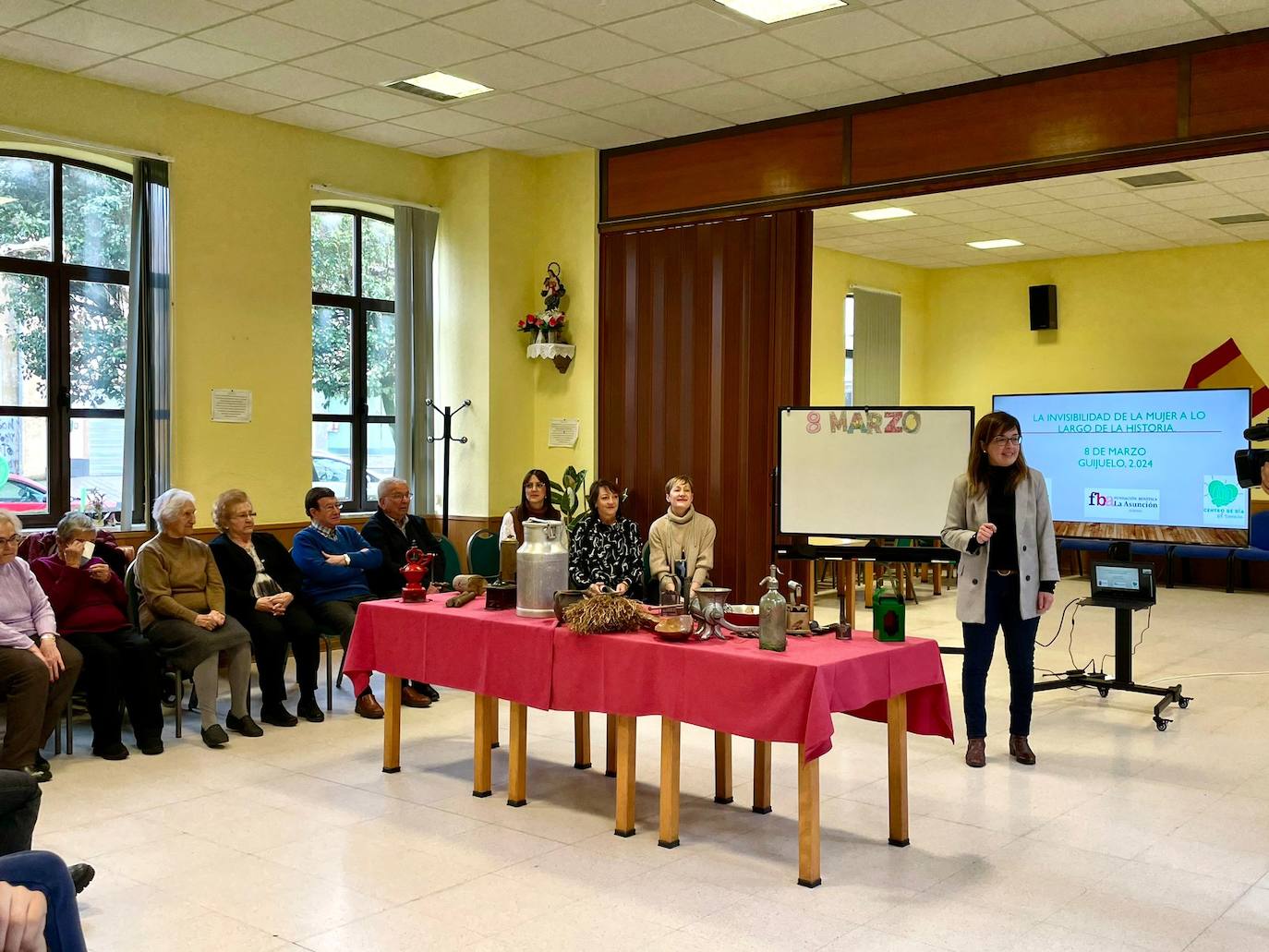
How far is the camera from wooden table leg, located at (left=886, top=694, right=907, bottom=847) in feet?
13.4

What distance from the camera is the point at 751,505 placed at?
7.61 meters

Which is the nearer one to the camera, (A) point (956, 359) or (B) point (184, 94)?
(B) point (184, 94)

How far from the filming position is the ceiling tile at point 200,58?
20.2 feet

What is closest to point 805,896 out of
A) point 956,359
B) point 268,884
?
point 268,884

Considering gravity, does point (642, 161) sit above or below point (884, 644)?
above

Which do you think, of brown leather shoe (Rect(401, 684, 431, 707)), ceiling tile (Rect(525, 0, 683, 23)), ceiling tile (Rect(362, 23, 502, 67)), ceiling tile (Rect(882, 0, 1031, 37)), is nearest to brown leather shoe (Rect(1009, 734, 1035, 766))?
brown leather shoe (Rect(401, 684, 431, 707))

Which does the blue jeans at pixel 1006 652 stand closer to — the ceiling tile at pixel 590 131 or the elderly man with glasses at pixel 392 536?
the elderly man with glasses at pixel 392 536

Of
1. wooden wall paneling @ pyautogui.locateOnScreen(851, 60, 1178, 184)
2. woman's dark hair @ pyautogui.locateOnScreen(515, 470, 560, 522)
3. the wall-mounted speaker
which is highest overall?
wooden wall paneling @ pyautogui.locateOnScreen(851, 60, 1178, 184)

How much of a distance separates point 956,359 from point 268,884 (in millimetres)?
11250

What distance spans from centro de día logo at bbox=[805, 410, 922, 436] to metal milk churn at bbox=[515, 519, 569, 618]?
8.26 feet

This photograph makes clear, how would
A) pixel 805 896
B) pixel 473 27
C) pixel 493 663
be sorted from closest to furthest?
pixel 805 896 < pixel 493 663 < pixel 473 27

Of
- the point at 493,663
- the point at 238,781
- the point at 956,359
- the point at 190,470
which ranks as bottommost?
the point at 238,781

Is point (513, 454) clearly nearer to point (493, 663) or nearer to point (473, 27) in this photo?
point (473, 27)

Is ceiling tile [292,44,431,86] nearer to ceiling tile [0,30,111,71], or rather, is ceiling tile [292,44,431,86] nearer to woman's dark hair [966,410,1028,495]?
ceiling tile [0,30,111,71]
